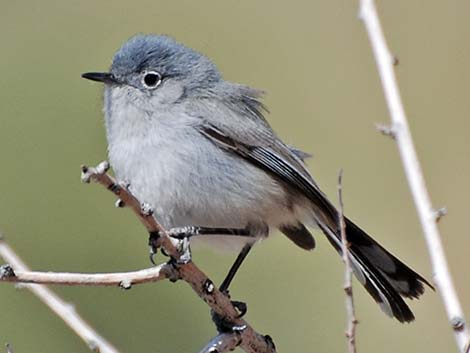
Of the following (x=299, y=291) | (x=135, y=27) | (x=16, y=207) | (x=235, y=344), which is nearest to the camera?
(x=235, y=344)

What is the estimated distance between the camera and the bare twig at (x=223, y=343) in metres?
2.59

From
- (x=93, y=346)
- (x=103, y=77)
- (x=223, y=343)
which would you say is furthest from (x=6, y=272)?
(x=103, y=77)

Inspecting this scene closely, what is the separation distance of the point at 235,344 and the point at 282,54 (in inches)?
78.3

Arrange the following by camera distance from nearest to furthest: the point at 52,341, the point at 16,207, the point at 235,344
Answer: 1. the point at 235,344
2. the point at 52,341
3. the point at 16,207

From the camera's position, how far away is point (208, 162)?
9.90 ft

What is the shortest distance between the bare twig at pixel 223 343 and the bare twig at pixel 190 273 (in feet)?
0.07

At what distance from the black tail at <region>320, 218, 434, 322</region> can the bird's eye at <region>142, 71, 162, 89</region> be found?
2.21 feet

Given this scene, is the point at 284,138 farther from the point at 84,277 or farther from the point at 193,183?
the point at 84,277

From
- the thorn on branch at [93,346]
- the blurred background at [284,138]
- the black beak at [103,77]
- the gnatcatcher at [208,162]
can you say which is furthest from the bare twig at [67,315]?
the blurred background at [284,138]

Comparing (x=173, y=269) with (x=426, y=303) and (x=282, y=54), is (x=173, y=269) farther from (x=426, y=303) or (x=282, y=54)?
(x=282, y=54)

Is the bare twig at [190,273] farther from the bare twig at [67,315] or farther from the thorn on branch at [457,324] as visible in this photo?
the thorn on branch at [457,324]

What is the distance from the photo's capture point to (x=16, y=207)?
3.97m

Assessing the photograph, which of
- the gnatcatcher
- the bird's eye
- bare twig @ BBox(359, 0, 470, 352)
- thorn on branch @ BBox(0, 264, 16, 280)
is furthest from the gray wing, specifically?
thorn on branch @ BBox(0, 264, 16, 280)

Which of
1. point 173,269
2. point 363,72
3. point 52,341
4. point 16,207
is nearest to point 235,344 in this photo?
point 173,269
